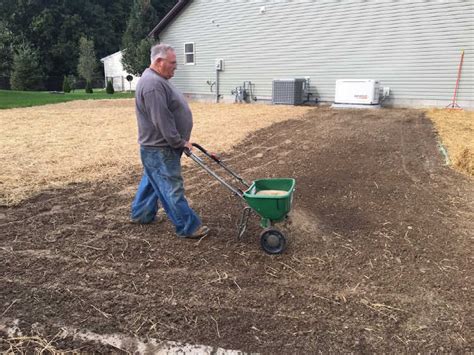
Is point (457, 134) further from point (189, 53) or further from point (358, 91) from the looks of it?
point (189, 53)

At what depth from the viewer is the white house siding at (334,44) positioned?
14812 mm

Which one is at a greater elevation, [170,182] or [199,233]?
[170,182]

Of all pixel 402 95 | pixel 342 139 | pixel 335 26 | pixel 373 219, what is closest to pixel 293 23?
pixel 335 26

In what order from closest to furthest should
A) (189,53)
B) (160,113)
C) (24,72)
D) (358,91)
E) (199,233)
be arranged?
1. (160,113)
2. (199,233)
3. (358,91)
4. (189,53)
5. (24,72)

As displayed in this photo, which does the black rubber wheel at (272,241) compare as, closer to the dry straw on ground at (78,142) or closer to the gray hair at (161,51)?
the gray hair at (161,51)

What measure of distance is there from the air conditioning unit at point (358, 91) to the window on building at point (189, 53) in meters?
9.60

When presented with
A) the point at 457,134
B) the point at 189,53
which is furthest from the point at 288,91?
the point at 457,134

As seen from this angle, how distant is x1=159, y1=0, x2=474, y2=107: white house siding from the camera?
48.6ft

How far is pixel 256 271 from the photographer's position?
3742 mm

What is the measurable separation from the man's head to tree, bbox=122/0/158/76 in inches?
915

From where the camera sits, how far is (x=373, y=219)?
4.87 meters

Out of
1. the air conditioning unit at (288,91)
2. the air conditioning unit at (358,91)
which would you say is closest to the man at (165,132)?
the air conditioning unit at (358,91)

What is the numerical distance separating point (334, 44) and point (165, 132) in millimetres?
15188

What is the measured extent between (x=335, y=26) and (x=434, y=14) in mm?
3868
